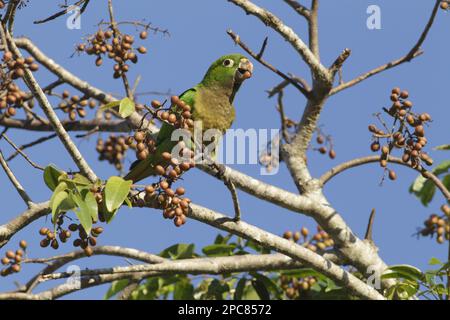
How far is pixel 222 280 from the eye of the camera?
5.52 meters

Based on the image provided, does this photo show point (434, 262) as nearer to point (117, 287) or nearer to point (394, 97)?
point (394, 97)

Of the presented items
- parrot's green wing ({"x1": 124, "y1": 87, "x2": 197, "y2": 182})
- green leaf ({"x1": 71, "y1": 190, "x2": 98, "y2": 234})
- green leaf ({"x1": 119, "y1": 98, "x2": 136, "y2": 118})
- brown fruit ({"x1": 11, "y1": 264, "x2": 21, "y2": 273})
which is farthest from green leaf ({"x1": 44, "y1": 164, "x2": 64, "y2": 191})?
brown fruit ({"x1": 11, "y1": 264, "x2": 21, "y2": 273})

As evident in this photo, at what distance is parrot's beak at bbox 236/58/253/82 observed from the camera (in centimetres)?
589

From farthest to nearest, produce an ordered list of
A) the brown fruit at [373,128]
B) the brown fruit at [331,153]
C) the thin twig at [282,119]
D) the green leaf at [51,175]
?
the brown fruit at [331,153], the thin twig at [282,119], the brown fruit at [373,128], the green leaf at [51,175]

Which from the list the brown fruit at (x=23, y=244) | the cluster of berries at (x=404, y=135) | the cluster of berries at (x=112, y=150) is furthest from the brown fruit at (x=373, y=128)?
the cluster of berries at (x=112, y=150)

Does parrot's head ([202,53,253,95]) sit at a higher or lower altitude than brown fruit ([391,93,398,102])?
higher

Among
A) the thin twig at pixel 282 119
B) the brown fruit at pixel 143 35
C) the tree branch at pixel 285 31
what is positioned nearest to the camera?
the tree branch at pixel 285 31

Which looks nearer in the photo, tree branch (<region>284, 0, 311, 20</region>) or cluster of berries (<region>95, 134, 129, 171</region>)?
tree branch (<region>284, 0, 311, 20</region>)

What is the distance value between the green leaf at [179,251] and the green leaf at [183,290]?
0.93 feet

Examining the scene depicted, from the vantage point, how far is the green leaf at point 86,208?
3.38m

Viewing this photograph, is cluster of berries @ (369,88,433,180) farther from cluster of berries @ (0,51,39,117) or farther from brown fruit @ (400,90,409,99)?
cluster of berries @ (0,51,39,117)

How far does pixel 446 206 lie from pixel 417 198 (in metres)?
0.24

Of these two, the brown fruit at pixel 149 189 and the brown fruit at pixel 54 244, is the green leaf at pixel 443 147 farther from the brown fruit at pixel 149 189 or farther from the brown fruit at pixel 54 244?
the brown fruit at pixel 54 244

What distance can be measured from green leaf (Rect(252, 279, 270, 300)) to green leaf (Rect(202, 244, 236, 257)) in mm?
291
